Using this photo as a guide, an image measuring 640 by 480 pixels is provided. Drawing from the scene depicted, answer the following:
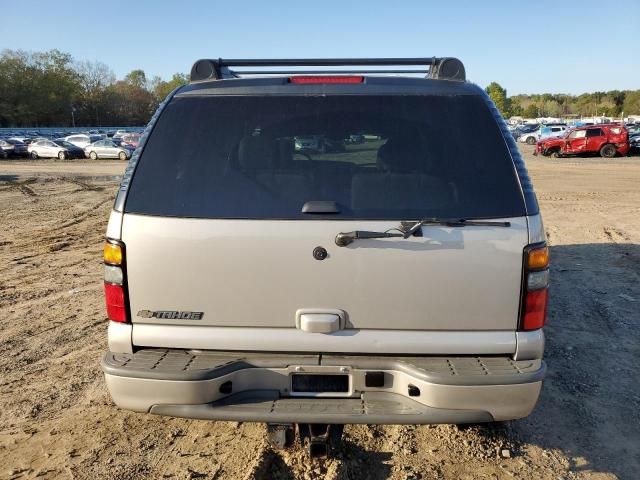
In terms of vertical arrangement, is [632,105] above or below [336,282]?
above

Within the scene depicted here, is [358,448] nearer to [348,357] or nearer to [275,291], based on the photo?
[348,357]

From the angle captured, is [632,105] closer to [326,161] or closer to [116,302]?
[326,161]

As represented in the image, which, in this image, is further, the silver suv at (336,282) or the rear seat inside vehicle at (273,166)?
the rear seat inside vehicle at (273,166)

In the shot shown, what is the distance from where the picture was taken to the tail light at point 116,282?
105 inches

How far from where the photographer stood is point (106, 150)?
37.5 m

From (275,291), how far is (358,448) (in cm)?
134

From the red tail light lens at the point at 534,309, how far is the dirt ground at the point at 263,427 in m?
1.06

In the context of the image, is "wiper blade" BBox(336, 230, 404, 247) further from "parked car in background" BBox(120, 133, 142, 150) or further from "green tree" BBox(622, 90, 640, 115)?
"green tree" BBox(622, 90, 640, 115)

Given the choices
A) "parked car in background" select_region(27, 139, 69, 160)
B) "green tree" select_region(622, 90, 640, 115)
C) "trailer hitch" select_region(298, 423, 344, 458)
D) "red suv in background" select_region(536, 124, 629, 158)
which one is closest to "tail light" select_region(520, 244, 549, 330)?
"trailer hitch" select_region(298, 423, 344, 458)

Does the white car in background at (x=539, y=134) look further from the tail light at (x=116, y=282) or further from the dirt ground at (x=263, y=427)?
the tail light at (x=116, y=282)

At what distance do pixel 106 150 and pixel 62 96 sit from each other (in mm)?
85189

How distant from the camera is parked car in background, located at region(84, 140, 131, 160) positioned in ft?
121

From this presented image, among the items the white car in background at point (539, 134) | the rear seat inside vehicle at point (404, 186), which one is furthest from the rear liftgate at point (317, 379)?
the white car in background at point (539, 134)

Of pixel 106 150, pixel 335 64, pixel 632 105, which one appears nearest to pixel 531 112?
pixel 632 105
